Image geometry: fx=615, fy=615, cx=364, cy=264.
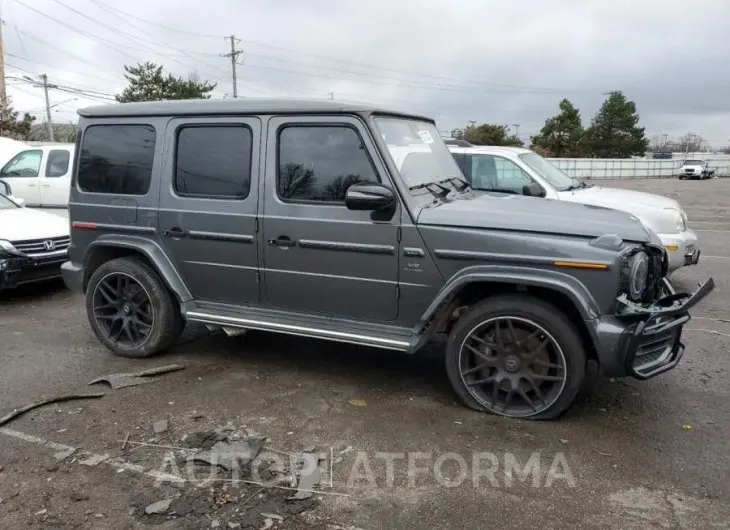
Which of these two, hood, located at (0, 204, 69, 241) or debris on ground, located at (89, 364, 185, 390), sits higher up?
hood, located at (0, 204, 69, 241)

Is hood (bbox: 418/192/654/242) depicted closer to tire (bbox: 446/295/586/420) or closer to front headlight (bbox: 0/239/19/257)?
tire (bbox: 446/295/586/420)

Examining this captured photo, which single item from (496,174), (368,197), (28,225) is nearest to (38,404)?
(368,197)

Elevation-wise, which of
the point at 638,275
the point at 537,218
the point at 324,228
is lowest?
the point at 638,275

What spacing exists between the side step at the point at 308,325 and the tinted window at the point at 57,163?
314 inches

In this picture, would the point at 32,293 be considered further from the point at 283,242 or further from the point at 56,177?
the point at 283,242

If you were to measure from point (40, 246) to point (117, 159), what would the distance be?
287cm

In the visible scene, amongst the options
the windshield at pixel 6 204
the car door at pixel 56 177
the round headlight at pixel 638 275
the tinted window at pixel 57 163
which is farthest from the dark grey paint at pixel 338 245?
the tinted window at pixel 57 163

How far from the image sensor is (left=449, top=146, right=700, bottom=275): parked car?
24.3 feet

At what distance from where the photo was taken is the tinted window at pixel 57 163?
37.4 ft

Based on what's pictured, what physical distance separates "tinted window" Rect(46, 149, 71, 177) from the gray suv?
687 cm

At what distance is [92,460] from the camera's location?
3.54m

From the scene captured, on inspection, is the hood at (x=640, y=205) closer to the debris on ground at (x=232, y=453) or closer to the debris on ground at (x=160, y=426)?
the debris on ground at (x=232, y=453)

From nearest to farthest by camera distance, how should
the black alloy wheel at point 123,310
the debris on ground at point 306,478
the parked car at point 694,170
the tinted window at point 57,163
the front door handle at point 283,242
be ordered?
1. the debris on ground at point 306,478
2. the front door handle at point 283,242
3. the black alloy wheel at point 123,310
4. the tinted window at point 57,163
5. the parked car at point 694,170

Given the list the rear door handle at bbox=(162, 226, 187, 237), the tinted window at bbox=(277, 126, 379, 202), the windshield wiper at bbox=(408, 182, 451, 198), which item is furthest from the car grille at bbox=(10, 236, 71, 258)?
the windshield wiper at bbox=(408, 182, 451, 198)
